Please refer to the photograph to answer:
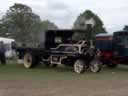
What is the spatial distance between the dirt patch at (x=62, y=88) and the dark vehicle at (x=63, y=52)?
4.41 meters

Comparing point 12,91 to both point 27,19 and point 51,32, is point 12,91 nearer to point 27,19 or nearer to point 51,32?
point 51,32

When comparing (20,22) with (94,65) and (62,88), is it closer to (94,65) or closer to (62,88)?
Result: (94,65)

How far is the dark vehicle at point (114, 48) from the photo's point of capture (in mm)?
21266

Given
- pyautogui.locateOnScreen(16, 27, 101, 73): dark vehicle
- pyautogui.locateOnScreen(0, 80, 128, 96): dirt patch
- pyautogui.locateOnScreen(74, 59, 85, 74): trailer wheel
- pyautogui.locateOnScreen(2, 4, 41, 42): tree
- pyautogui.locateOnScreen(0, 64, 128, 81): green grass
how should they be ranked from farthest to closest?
pyautogui.locateOnScreen(2, 4, 41, 42): tree < pyautogui.locateOnScreen(16, 27, 101, 73): dark vehicle < pyautogui.locateOnScreen(74, 59, 85, 74): trailer wheel < pyautogui.locateOnScreen(0, 64, 128, 81): green grass < pyautogui.locateOnScreen(0, 80, 128, 96): dirt patch

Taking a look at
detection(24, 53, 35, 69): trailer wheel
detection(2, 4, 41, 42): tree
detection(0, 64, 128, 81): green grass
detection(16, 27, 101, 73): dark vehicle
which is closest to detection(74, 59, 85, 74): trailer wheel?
detection(16, 27, 101, 73): dark vehicle

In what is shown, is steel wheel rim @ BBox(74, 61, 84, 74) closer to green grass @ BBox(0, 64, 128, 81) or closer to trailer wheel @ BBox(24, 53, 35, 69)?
green grass @ BBox(0, 64, 128, 81)

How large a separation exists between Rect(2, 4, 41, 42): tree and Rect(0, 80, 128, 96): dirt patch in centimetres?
5460

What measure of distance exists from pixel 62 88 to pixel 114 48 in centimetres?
957

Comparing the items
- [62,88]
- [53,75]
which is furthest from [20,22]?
[62,88]

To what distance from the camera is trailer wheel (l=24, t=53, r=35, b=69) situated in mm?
21328

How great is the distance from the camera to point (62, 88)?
1268cm

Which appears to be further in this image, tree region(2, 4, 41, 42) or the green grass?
tree region(2, 4, 41, 42)

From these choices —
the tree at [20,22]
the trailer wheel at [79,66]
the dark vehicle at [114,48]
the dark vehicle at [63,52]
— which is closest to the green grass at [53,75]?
the trailer wheel at [79,66]

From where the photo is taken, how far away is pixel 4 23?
7238 centimetres
